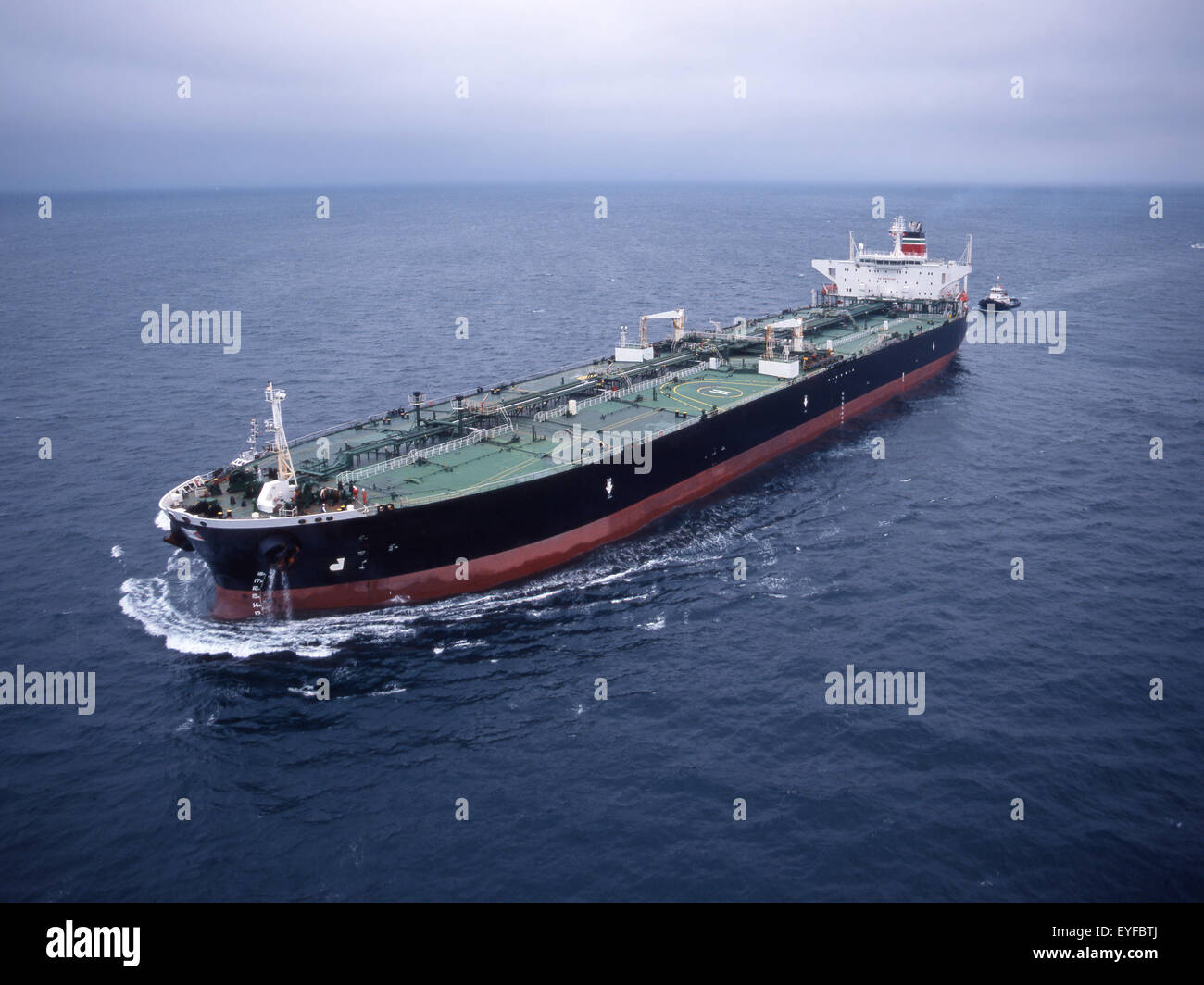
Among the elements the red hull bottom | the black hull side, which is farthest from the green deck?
the red hull bottom

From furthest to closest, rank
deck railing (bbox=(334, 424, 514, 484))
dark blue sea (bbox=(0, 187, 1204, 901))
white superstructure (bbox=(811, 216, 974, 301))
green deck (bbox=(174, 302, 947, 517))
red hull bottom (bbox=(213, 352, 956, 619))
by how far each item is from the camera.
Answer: white superstructure (bbox=(811, 216, 974, 301)), deck railing (bbox=(334, 424, 514, 484)), green deck (bbox=(174, 302, 947, 517)), red hull bottom (bbox=(213, 352, 956, 619)), dark blue sea (bbox=(0, 187, 1204, 901))

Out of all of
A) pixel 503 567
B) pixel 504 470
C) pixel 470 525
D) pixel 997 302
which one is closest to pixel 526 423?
pixel 504 470

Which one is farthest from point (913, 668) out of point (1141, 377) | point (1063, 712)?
point (1141, 377)

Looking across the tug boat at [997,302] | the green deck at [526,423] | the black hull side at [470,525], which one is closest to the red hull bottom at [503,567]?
the black hull side at [470,525]

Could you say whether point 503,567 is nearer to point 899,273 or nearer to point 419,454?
point 419,454

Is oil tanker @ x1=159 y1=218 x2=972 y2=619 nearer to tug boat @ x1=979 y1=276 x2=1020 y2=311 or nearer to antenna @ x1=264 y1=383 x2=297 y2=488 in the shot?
antenna @ x1=264 y1=383 x2=297 y2=488

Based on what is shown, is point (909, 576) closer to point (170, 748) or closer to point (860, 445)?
point (860, 445)

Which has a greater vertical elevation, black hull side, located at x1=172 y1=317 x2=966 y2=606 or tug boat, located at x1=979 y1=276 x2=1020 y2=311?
tug boat, located at x1=979 y1=276 x2=1020 y2=311
